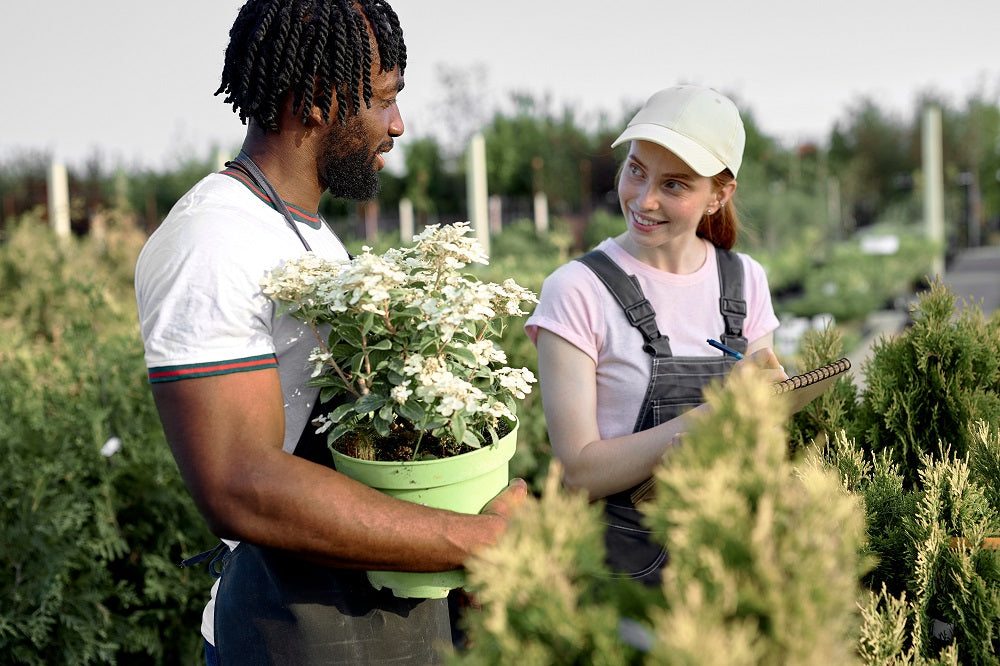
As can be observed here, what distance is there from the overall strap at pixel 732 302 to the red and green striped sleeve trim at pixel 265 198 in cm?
104

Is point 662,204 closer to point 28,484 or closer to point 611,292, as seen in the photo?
point 611,292

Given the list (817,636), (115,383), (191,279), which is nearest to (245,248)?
(191,279)

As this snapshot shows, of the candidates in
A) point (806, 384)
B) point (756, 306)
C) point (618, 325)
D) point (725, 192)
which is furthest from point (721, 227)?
point (806, 384)

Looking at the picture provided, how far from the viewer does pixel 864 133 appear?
129ft

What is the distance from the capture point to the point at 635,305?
2076 mm

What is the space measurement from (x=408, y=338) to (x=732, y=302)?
1070 mm

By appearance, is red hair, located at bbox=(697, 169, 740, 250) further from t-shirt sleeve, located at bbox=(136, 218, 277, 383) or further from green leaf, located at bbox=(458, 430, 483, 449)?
t-shirt sleeve, located at bbox=(136, 218, 277, 383)

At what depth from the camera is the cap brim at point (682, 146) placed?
6.76 feet

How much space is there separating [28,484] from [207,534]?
2.30ft

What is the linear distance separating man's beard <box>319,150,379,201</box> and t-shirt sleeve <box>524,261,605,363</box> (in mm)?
547

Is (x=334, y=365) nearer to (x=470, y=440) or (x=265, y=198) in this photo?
(x=470, y=440)

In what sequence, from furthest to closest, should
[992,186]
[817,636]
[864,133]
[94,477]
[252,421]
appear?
1. [992,186]
2. [864,133]
3. [94,477]
4. [252,421]
5. [817,636]

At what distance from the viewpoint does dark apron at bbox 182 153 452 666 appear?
4.89ft

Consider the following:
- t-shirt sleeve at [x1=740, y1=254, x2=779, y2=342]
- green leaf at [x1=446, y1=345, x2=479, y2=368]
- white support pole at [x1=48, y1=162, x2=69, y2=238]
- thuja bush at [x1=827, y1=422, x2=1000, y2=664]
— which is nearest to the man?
green leaf at [x1=446, y1=345, x2=479, y2=368]
